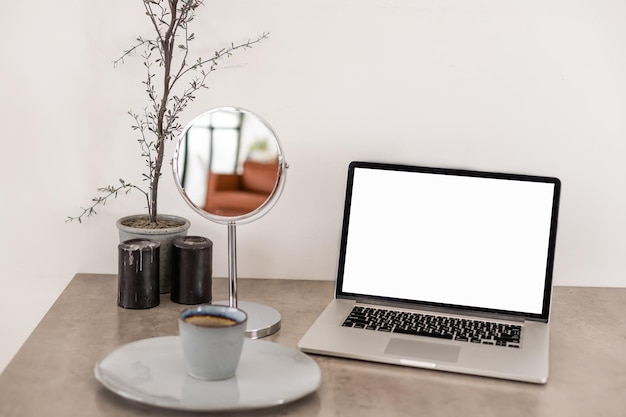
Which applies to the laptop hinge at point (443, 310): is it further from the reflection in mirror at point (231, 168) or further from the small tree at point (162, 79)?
the small tree at point (162, 79)

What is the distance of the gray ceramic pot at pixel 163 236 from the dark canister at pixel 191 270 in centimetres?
3

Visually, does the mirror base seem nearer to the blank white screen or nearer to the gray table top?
the gray table top

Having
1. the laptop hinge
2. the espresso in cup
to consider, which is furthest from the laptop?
the espresso in cup

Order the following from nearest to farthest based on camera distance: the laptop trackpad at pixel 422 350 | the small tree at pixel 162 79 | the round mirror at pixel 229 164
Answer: the laptop trackpad at pixel 422 350, the round mirror at pixel 229 164, the small tree at pixel 162 79

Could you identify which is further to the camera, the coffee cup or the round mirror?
the round mirror

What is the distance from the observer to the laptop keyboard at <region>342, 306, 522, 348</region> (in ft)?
4.03

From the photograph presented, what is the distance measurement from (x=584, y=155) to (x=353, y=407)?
2.37ft

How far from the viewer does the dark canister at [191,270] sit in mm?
1340

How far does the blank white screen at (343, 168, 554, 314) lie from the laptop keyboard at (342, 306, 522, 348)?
0.18 feet

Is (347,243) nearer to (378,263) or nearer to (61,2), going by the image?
(378,263)

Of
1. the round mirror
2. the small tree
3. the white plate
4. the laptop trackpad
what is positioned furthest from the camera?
the small tree

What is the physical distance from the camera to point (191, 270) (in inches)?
52.9

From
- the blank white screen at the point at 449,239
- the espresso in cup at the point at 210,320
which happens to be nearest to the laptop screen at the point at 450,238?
the blank white screen at the point at 449,239

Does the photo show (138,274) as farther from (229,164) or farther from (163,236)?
(229,164)
